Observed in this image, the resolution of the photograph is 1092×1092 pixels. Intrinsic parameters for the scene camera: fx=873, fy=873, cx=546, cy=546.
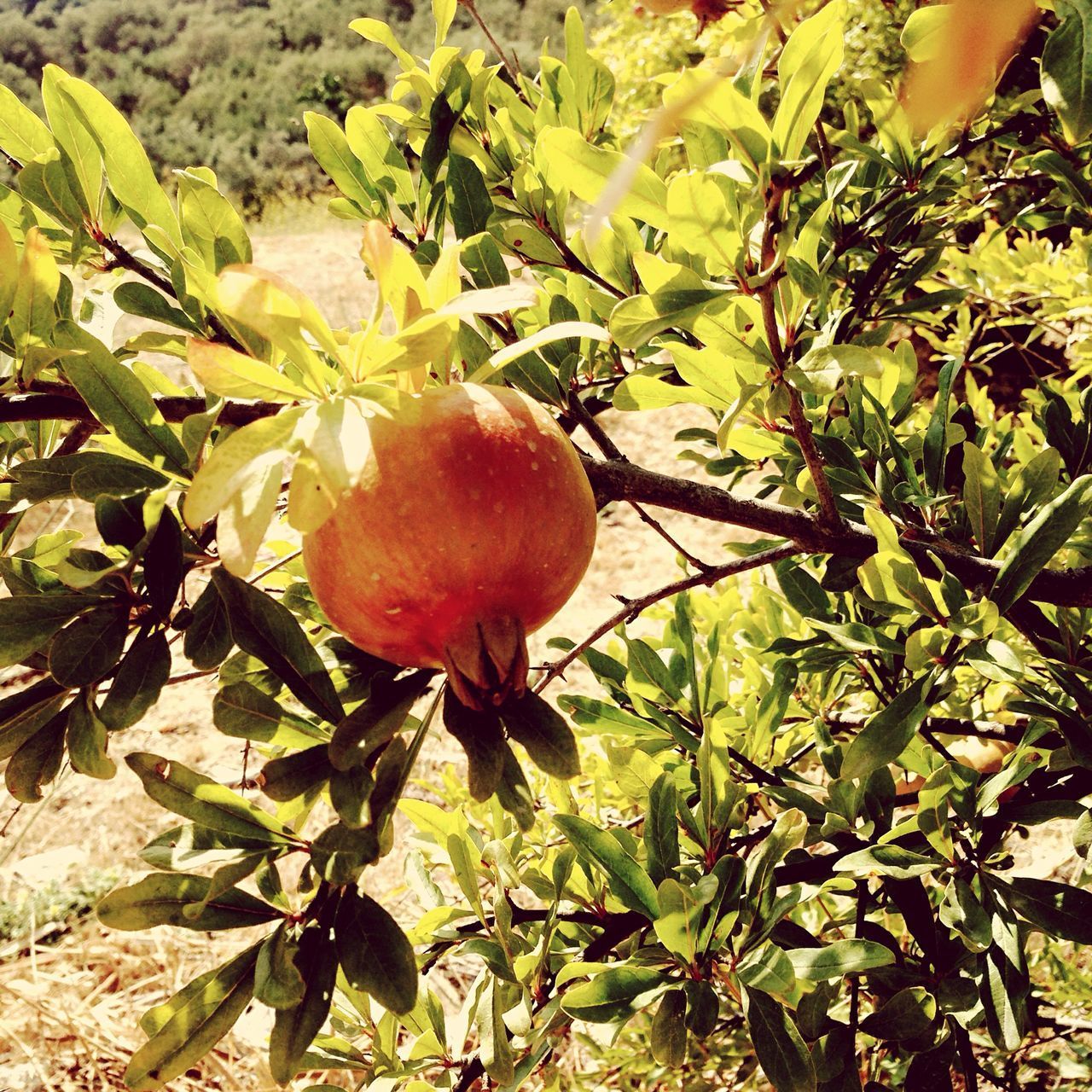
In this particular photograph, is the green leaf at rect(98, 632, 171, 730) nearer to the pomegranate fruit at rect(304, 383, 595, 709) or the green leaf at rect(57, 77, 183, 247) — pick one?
the pomegranate fruit at rect(304, 383, 595, 709)

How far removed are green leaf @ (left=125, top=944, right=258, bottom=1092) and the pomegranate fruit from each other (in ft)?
0.71

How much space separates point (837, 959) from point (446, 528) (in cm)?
47

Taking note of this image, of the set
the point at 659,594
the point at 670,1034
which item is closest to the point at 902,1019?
the point at 670,1034

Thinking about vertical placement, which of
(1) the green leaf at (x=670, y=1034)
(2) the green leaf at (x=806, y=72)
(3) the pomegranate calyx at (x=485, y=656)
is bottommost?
(1) the green leaf at (x=670, y=1034)

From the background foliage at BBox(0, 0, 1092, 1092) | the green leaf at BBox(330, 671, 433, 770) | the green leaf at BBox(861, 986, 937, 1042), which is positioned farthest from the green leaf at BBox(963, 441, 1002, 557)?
→ the green leaf at BBox(330, 671, 433, 770)

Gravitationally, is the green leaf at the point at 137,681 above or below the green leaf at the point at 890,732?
above

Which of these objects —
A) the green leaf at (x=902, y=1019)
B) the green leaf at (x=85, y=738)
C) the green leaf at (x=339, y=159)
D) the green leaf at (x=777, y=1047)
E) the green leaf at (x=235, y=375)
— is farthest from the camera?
the green leaf at (x=339, y=159)

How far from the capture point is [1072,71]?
423 millimetres

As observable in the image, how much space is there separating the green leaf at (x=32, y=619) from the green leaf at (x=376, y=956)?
214mm

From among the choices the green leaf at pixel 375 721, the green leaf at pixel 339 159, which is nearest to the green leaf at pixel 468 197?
the green leaf at pixel 339 159

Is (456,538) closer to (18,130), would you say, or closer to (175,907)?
(175,907)

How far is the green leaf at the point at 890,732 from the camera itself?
0.62 meters

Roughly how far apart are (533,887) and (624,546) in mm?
3550

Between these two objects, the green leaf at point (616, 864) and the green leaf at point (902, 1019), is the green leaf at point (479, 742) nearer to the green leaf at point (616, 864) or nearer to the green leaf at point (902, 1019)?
the green leaf at point (616, 864)
